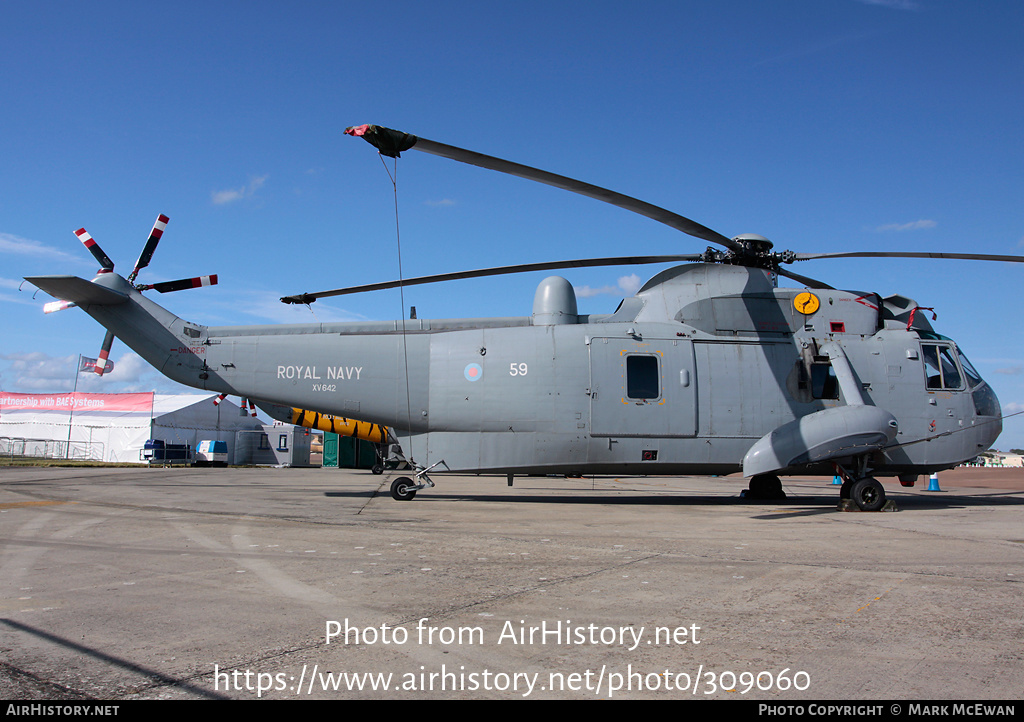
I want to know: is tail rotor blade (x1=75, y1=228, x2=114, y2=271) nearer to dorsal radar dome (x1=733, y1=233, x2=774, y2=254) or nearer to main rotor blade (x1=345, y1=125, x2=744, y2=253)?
main rotor blade (x1=345, y1=125, x2=744, y2=253)

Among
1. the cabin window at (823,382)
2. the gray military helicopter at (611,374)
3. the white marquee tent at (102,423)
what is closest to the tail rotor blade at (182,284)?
the gray military helicopter at (611,374)

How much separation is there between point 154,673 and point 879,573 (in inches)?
232

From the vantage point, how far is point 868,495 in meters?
11.9

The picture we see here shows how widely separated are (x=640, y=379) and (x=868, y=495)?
A: 4.82 m

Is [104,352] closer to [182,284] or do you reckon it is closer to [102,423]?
[182,284]

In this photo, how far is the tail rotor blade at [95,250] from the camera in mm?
13547

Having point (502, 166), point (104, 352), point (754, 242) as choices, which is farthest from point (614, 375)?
point (104, 352)

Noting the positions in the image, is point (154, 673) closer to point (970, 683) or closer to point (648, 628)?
point (648, 628)

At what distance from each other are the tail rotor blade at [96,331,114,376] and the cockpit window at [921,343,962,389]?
58.0 feet

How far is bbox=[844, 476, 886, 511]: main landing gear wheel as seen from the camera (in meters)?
11.9

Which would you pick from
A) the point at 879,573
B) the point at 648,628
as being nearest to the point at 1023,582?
the point at 879,573

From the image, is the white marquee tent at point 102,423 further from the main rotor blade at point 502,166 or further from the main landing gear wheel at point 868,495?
the main landing gear wheel at point 868,495

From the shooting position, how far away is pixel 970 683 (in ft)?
10.2

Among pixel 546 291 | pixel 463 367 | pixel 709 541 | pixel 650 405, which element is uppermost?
pixel 546 291
